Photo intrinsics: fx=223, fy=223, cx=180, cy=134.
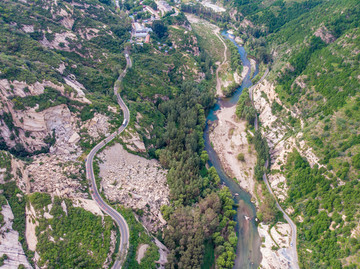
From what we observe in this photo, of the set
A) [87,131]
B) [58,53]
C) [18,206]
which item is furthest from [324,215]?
[58,53]

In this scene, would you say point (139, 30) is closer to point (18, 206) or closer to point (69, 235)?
point (18, 206)

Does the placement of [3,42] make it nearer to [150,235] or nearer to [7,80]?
[7,80]

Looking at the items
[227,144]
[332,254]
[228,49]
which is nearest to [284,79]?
[227,144]

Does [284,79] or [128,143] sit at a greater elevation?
[284,79]

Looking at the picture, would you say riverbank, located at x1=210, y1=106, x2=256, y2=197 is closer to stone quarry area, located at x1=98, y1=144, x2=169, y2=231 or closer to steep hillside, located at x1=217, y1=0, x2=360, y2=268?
steep hillside, located at x1=217, y1=0, x2=360, y2=268

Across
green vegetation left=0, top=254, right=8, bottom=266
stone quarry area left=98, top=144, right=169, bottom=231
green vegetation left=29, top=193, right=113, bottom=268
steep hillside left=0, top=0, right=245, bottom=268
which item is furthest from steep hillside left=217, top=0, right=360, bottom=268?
green vegetation left=0, top=254, right=8, bottom=266

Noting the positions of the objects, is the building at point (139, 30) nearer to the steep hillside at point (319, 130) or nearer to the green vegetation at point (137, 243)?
the steep hillside at point (319, 130)
